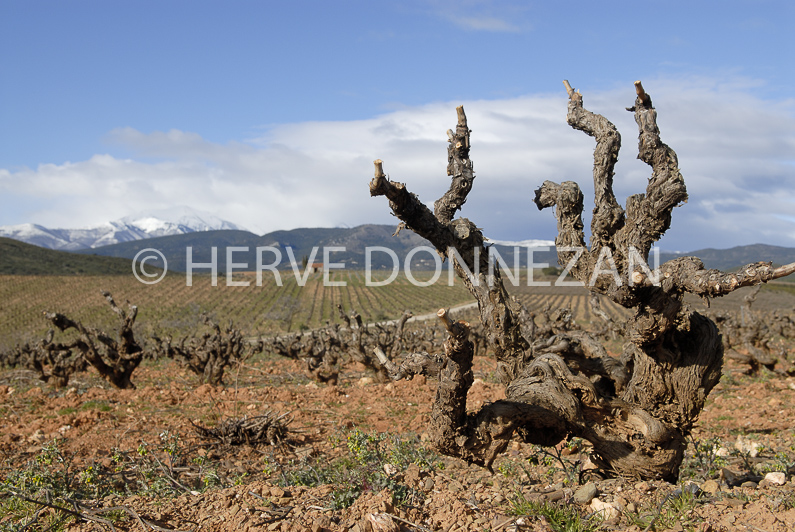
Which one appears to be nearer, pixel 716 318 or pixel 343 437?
pixel 343 437

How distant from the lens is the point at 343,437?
7781 mm

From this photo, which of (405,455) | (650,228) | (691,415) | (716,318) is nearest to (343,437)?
(405,455)

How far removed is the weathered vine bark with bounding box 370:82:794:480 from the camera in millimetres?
4137

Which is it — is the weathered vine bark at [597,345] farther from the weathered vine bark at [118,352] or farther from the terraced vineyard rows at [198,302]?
the terraced vineyard rows at [198,302]

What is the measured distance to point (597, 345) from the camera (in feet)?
17.2

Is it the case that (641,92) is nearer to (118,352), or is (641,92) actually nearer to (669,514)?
(669,514)

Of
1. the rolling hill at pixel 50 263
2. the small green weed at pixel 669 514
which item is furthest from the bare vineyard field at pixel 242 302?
the small green weed at pixel 669 514

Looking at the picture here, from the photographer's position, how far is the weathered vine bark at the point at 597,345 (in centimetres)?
414

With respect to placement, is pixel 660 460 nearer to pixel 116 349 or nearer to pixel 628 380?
pixel 628 380

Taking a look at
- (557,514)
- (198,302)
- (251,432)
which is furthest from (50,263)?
(557,514)

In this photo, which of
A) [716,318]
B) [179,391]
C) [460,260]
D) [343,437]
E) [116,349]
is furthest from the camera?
[716,318]

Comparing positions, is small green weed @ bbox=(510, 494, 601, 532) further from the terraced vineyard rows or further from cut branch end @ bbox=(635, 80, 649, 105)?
the terraced vineyard rows

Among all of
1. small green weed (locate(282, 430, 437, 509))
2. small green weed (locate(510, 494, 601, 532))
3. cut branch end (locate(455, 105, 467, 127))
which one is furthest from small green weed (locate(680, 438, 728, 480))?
cut branch end (locate(455, 105, 467, 127))

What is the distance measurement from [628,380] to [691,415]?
563 millimetres
